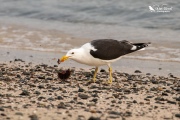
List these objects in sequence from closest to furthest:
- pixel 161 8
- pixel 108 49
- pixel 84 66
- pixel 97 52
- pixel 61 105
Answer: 1. pixel 61 105
2. pixel 97 52
3. pixel 108 49
4. pixel 84 66
5. pixel 161 8

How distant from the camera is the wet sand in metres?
6.34

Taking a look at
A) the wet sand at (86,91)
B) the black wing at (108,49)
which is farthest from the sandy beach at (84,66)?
Answer: the black wing at (108,49)

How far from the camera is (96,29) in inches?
643

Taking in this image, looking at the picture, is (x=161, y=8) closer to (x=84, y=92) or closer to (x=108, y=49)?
(x=108, y=49)

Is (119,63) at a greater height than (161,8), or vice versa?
(161,8)

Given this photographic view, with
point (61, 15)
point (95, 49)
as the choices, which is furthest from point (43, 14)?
point (95, 49)

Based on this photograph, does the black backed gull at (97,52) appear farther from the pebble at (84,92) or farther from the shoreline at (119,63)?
the shoreline at (119,63)

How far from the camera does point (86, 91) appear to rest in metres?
8.00

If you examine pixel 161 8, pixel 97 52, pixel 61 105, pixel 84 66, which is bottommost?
pixel 61 105

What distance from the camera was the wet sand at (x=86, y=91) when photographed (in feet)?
20.8

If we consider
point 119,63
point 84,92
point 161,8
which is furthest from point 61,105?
point 161,8

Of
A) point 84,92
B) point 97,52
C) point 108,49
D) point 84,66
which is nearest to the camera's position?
point 84,92

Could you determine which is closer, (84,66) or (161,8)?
(84,66)

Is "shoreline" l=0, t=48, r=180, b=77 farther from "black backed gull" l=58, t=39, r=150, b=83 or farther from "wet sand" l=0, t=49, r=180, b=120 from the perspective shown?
"black backed gull" l=58, t=39, r=150, b=83
